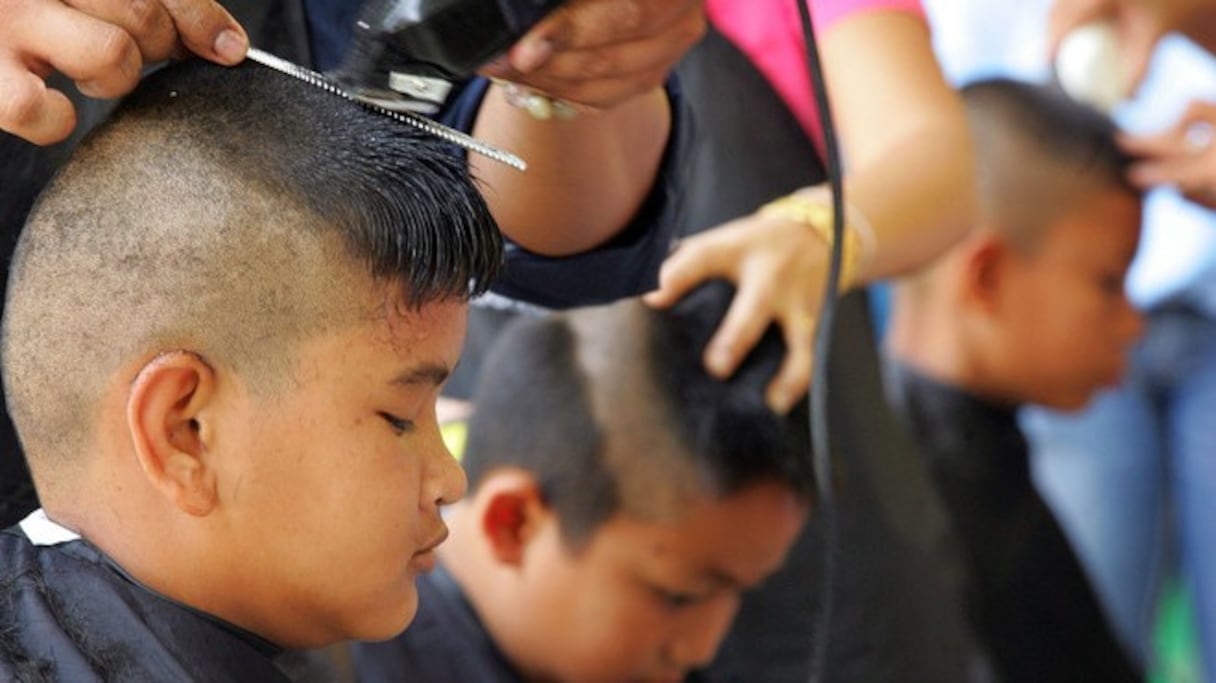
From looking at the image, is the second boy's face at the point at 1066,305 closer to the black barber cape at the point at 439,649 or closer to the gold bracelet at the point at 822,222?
the gold bracelet at the point at 822,222

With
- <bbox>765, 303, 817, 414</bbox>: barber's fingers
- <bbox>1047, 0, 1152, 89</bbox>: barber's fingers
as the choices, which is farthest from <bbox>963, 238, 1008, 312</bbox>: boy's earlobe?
<bbox>765, 303, 817, 414</bbox>: barber's fingers

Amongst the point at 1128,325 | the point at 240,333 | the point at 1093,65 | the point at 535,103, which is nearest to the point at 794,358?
the point at 535,103

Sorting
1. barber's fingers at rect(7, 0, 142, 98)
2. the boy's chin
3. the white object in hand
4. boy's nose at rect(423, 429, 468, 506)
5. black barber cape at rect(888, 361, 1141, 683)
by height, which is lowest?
black barber cape at rect(888, 361, 1141, 683)

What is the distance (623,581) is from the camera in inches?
60.4

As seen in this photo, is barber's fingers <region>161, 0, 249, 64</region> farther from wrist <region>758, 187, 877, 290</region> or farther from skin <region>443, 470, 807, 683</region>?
skin <region>443, 470, 807, 683</region>

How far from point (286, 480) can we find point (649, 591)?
64cm

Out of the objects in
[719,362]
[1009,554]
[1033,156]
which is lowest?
[1009,554]

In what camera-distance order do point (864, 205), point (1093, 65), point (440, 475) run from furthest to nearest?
1. point (1093, 65)
2. point (864, 205)
3. point (440, 475)

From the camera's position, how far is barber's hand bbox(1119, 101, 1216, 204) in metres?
→ 2.14

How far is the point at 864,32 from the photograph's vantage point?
4.92ft

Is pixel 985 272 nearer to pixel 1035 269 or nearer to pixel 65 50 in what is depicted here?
pixel 1035 269

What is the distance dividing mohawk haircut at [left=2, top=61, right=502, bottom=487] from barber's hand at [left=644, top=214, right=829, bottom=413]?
437 millimetres

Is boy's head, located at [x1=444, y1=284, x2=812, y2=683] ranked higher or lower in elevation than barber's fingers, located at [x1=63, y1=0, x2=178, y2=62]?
lower

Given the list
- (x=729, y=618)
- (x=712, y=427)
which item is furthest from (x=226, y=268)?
(x=729, y=618)
